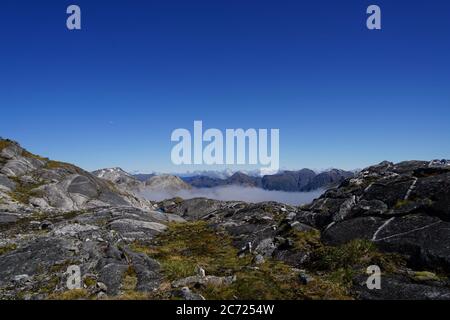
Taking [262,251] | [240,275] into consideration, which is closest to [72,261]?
[240,275]

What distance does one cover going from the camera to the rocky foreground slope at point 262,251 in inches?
860

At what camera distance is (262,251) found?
3566 cm

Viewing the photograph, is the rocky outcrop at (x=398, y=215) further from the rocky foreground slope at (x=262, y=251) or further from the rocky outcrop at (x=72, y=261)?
the rocky outcrop at (x=72, y=261)

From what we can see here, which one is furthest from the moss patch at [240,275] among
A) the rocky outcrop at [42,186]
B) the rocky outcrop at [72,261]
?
the rocky outcrop at [42,186]

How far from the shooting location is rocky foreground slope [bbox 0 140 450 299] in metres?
21.8

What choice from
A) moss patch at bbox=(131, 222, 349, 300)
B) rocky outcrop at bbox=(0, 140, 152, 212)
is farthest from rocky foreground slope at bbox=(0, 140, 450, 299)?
rocky outcrop at bbox=(0, 140, 152, 212)

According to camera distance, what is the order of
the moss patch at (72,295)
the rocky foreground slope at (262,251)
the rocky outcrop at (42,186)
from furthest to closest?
the rocky outcrop at (42,186) < the rocky foreground slope at (262,251) < the moss patch at (72,295)

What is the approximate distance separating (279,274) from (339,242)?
31.6ft

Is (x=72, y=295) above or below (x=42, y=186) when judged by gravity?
below

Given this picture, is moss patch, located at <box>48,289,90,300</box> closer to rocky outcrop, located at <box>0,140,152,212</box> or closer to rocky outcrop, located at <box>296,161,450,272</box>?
rocky outcrop, located at <box>296,161,450,272</box>

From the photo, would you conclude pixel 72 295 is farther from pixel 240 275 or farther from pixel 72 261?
pixel 240 275

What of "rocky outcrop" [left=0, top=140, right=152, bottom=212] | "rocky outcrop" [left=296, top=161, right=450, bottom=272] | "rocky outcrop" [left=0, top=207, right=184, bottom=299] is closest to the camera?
"rocky outcrop" [left=0, top=207, right=184, bottom=299]

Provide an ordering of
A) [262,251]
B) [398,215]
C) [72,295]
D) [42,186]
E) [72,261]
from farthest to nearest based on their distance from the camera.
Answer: [42,186], [262,251], [398,215], [72,261], [72,295]
